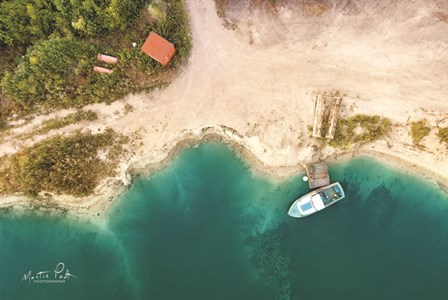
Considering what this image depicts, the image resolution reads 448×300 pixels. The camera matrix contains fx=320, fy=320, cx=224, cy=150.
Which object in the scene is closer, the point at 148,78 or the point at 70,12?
the point at 70,12

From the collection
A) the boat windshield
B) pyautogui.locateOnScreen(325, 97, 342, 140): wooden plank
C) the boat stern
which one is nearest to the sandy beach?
pyautogui.locateOnScreen(325, 97, 342, 140): wooden plank

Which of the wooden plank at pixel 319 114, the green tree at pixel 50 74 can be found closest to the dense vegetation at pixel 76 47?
the green tree at pixel 50 74

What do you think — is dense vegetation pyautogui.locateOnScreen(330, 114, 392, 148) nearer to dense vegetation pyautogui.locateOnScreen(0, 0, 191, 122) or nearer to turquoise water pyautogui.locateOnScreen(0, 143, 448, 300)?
turquoise water pyautogui.locateOnScreen(0, 143, 448, 300)

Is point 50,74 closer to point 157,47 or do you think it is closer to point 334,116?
point 157,47

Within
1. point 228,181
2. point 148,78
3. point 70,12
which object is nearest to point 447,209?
point 228,181

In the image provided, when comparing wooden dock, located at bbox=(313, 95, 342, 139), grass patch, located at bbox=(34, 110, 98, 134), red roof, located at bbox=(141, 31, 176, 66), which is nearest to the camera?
red roof, located at bbox=(141, 31, 176, 66)

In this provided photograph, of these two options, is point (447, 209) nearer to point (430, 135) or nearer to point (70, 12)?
point (430, 135)

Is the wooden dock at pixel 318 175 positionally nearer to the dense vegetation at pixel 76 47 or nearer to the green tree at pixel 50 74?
the dense vegetation at pixel 76 47
